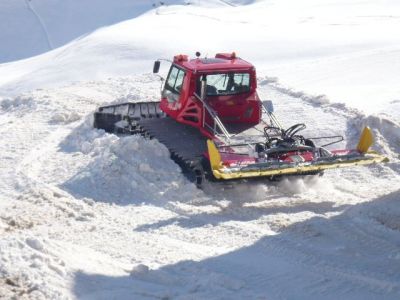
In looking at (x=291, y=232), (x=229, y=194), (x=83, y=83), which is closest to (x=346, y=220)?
(x=291, y=232)

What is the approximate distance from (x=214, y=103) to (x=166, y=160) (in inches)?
59.0

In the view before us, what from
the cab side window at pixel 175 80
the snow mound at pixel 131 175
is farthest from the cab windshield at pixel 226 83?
the snow mound at pixel 131 175

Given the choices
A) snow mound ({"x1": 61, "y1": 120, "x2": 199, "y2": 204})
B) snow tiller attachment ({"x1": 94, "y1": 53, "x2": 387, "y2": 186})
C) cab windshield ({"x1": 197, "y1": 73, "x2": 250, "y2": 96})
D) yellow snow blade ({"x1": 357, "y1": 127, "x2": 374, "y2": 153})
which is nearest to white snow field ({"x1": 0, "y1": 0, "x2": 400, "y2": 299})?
snow mound ({"x1": 61, "y1": 120, "x2": 199, "y2": 204})

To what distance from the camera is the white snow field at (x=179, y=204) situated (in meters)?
7.37

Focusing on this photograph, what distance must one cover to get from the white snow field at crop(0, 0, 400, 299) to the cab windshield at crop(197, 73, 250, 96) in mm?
1547

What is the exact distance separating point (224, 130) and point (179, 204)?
1.94m

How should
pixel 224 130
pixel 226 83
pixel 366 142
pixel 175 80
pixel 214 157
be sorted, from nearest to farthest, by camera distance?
pixel 214 157 < pixel 366 142 < pixel 224 130 < pixel 226 83 < pixel 175 80

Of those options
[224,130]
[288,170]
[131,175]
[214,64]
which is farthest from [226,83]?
[288,170]

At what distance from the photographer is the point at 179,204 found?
10297 millimetres

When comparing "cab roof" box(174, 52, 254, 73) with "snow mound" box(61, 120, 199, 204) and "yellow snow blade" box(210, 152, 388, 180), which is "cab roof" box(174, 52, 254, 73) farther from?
"yellow snow blade" box(210, 152, 388, 180)

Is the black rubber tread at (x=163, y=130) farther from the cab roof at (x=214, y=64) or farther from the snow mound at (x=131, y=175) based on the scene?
the cab roof at (x=214, y=64)

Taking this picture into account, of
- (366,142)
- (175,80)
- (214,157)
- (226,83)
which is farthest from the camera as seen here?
(175,80)

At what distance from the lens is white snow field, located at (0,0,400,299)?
737 centimetres

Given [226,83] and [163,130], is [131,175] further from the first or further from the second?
[226,83]
